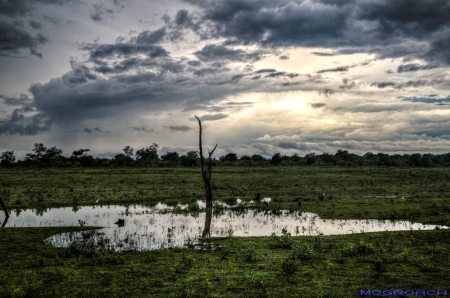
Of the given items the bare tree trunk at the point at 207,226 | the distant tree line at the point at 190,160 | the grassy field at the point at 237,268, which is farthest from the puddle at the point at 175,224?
the distant tree line at the point at 190,160

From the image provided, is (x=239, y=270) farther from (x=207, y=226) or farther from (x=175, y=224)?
(x=175, y=224)

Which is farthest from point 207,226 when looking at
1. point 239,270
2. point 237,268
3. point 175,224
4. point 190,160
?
point 190,160

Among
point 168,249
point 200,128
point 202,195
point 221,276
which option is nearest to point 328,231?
point 168,249

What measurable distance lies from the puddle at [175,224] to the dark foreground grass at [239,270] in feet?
9.21

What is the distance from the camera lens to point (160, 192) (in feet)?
129

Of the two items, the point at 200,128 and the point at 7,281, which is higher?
the point at 200,128

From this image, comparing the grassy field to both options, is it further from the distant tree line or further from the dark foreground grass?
the distant tree line

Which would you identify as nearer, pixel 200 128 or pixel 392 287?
pixel 392 287

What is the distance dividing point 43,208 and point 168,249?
19.7 m

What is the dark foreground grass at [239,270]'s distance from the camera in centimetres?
984

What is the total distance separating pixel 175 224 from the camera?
22.8 metres

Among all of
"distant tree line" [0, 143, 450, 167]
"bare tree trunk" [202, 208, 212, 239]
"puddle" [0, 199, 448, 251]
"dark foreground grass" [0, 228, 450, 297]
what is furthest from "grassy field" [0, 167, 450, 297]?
"distant tree line" [0, 143, 450, 167]

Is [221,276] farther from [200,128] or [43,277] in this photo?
[200,128]

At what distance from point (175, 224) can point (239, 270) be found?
11.6 meters
